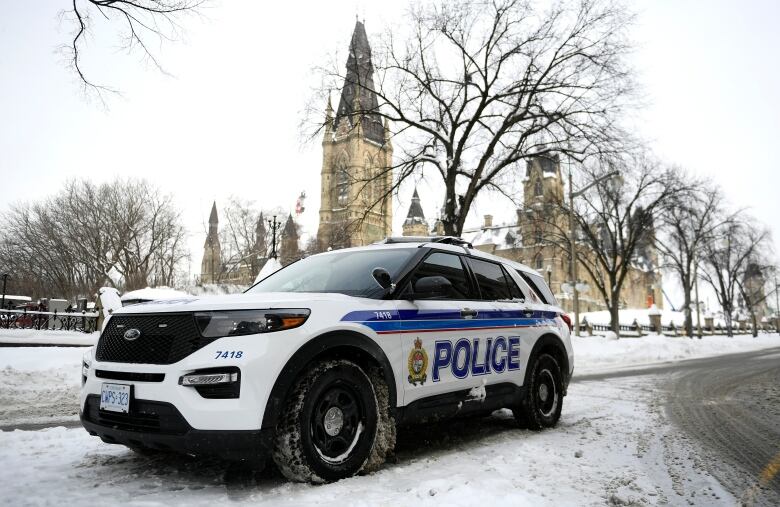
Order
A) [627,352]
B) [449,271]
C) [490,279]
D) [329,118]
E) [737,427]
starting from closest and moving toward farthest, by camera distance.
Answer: [449,271], [490,279], [737,427], [329,118], [627,352]

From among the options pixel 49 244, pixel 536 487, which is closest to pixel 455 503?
pixel 536 487

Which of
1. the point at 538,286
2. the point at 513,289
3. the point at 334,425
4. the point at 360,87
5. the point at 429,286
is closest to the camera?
the point at 334,425

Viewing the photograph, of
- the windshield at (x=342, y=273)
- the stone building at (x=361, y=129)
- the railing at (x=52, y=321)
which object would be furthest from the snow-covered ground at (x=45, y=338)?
the windshield at (x=342, y=273)

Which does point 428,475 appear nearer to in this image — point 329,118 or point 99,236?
point 329,118

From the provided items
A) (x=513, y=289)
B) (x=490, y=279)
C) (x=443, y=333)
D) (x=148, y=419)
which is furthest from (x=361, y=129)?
(x=148, y=419)

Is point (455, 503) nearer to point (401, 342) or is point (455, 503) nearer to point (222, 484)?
point (401, 342)

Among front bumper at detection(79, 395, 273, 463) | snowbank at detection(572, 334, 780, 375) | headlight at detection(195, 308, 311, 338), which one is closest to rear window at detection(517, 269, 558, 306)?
headlight at detection(195, 308, 311, 338)

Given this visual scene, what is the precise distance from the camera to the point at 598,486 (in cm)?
362

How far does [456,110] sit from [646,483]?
1956 cm

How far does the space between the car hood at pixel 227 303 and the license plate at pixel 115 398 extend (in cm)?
50

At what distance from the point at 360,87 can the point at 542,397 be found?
16.8 metres

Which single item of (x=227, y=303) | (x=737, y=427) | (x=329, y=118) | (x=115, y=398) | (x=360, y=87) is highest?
(x=360, y=87)

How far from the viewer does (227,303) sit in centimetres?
337

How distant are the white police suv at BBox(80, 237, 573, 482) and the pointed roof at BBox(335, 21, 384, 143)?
1664 cm
